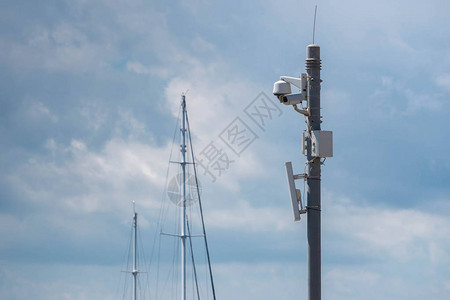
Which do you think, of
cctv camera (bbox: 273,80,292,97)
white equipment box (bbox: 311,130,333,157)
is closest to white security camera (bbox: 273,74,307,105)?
cctv camera (bbox: 273,80,292,97)

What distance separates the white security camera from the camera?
21.8 metres

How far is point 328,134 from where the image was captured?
21.5m

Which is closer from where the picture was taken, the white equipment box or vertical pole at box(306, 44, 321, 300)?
the white equipment box

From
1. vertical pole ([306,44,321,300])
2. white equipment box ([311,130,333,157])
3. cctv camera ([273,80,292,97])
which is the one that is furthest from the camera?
cctv camera ([273,80,292,97])

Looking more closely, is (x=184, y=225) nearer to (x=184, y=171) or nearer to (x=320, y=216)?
(x=184, y=171)

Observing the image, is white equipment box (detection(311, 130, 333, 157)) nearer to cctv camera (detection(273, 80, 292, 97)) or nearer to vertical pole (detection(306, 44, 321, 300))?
vertical pole (detection(306, 44, 321, 300))

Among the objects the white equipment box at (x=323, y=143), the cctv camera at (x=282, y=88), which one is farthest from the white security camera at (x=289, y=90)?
the white equipment box at (x=323, y=143)

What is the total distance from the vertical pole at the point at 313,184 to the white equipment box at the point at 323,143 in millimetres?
313

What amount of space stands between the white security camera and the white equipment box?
0.93 metres

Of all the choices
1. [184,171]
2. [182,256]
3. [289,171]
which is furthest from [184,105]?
[289,171]

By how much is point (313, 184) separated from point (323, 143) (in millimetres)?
1084

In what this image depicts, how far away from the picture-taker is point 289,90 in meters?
22.0

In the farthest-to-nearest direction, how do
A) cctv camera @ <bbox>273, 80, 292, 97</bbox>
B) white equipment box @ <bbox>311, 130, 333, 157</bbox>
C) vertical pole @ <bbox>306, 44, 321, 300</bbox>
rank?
1. cctv camera @ <bbox>273, 80, 292, 97</bbox>
2. vertical pole @ <bbox>306, 44, 321, 300</bbox>
3. white equipment box @ <bbox>311, 130, 333, 157</bbox>

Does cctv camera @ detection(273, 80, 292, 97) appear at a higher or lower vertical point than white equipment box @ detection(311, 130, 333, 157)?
higher
